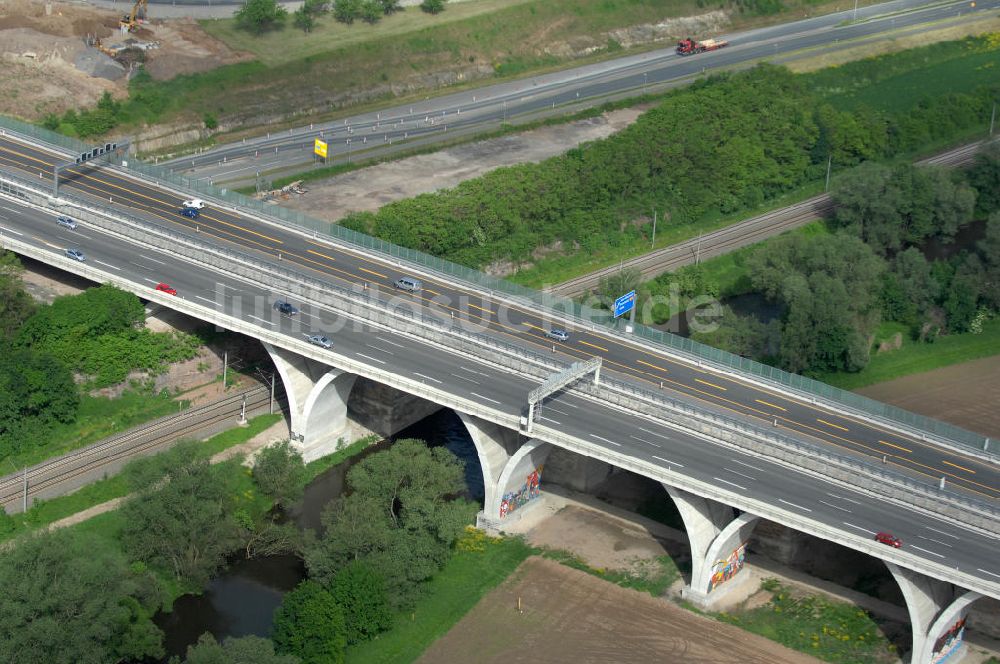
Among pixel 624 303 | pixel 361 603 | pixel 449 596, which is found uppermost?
pixel 624 303

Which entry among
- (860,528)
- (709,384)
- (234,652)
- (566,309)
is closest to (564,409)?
(709,384)

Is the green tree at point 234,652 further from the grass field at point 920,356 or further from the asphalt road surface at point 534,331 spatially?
the grass field at point 920,356

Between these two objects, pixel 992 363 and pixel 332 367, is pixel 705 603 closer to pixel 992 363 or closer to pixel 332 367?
pixel 332 367

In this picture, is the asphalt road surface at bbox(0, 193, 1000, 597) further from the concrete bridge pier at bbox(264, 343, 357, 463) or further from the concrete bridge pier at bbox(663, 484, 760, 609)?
the concrete bridge pier at bbox(264, 343, 357, 463)

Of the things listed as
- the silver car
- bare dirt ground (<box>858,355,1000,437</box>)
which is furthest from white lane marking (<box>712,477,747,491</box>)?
bare dirt ground (<box>858,355,1000,437</box>)

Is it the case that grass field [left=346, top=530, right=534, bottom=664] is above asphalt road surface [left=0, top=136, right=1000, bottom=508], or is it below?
below

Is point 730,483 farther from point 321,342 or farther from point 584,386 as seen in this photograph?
point 321,342
